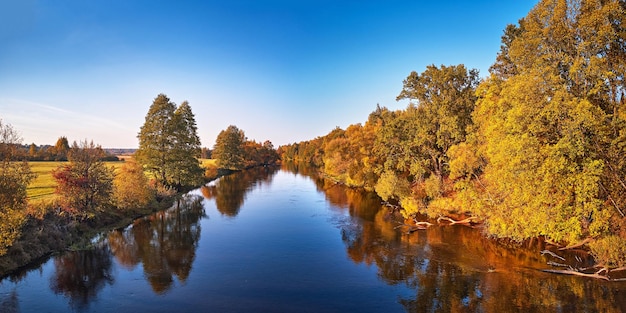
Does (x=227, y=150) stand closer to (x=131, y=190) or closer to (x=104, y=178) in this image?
(x=131, y=190)

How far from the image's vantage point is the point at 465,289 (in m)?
18.6

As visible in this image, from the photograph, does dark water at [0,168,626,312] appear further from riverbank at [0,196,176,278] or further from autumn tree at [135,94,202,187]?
autumn tree at [135,94,202,187]

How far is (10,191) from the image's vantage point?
20719mm

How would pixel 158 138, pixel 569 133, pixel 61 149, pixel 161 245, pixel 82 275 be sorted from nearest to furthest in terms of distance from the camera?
1. pixel 569 133
2. pixel 82 275
3. pixel 161 245
4. pixel 158 138
5. pixel 61 149

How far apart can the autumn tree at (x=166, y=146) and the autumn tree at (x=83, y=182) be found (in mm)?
16386

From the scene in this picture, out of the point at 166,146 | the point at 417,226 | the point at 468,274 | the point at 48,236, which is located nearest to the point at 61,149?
the point at 166,146

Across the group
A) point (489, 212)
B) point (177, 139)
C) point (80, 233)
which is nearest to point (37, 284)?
point (80, 233)

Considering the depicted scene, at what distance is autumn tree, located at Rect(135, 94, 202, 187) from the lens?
156 ft

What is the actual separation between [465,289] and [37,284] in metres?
23.1

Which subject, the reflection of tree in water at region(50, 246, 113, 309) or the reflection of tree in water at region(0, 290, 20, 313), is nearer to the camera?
the reflection of tree in water at region(0, 290, 20, 313)

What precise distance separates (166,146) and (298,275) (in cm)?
3628

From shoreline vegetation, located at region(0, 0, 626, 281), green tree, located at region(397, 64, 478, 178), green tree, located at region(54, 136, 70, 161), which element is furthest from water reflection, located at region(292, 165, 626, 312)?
green tree, located at region(54, 136, 70, 161)

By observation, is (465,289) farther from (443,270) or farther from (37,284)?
(37,284)

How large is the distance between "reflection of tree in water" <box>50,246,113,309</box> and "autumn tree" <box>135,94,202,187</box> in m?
24.1
